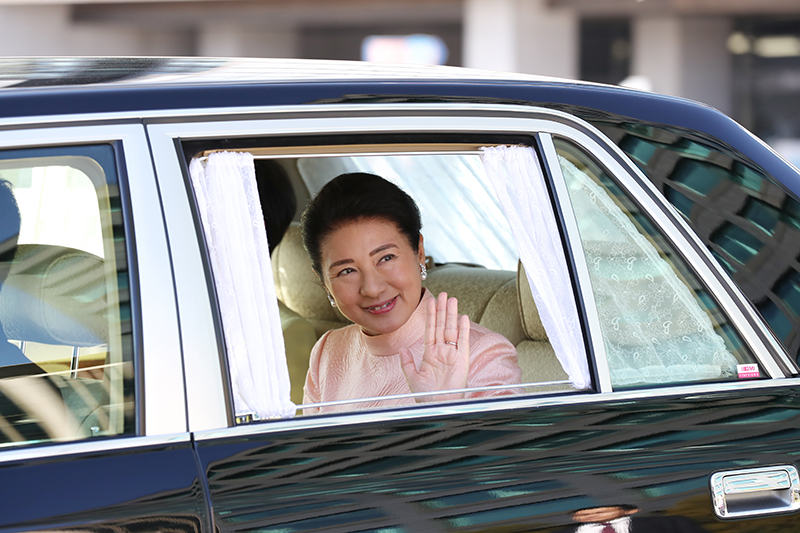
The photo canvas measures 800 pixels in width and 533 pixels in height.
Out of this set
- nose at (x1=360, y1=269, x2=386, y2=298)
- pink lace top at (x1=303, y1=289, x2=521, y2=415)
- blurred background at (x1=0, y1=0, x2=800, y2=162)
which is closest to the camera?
pink lace top at (x1=303, y1=289, x2=521, y2=415)

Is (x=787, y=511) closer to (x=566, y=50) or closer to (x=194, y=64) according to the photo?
(x=194, y=64)

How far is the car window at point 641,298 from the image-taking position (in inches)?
54.4

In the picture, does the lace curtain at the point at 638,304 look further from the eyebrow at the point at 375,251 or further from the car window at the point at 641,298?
the eyebrow at the point at 375,251

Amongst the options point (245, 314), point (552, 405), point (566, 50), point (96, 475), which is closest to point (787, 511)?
point (552, 405)

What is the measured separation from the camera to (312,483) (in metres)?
1.16

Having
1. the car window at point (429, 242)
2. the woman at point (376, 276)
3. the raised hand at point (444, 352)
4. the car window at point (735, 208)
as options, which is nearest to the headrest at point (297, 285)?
the car window at point (429, 242)

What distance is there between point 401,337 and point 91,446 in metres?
0.96

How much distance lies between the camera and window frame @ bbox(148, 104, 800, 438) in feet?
4.03

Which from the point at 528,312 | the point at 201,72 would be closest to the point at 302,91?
the point at 201,72

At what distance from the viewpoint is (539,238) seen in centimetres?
142

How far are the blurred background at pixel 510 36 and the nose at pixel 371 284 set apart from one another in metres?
8.56

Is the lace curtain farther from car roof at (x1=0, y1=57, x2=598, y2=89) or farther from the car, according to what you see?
car roof at (x1=0, y1=57, x2=598, y2=89)

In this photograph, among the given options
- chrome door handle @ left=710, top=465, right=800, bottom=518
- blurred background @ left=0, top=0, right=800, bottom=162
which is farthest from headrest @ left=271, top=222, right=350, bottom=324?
blurred background @ left=0, top=0, right=800, bottom=162

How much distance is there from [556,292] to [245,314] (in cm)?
54
